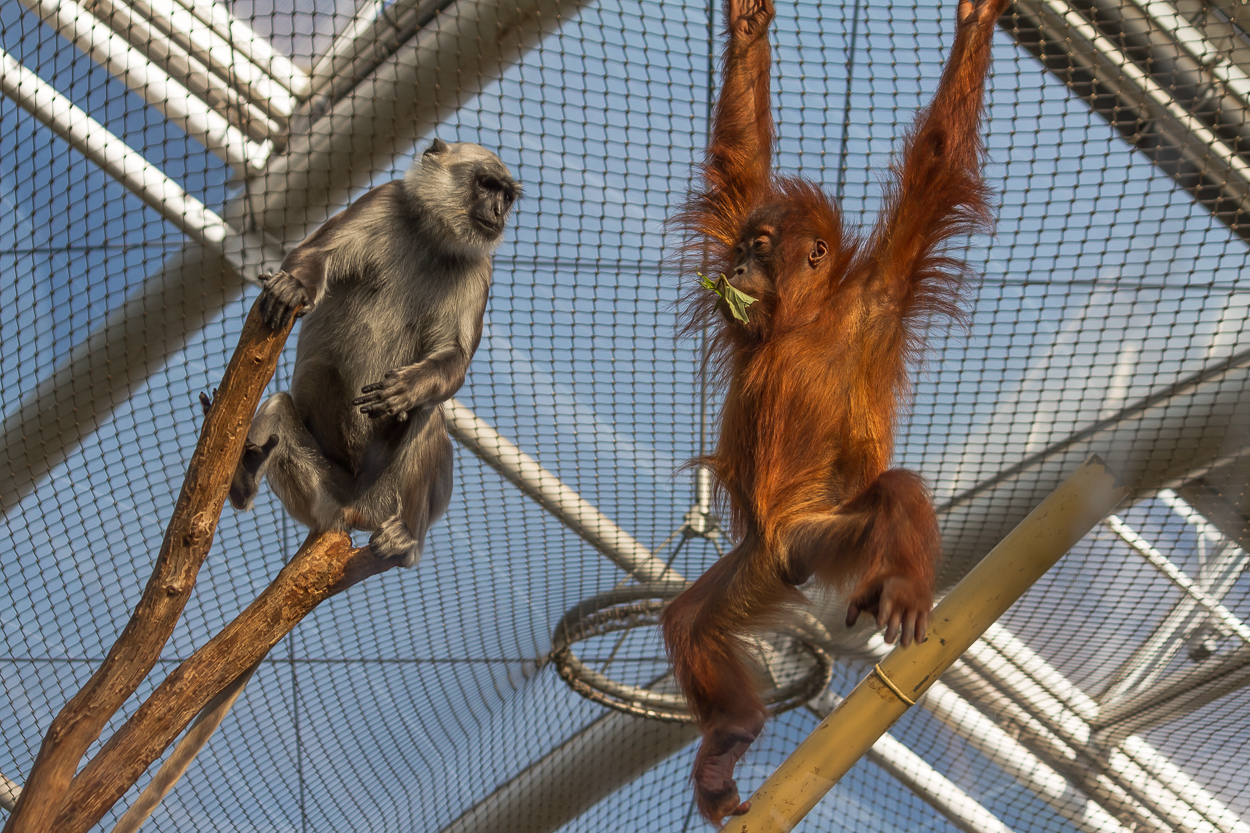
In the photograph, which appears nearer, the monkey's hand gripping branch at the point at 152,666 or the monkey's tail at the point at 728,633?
the monkey's hand gripping branch at the point at 152,666

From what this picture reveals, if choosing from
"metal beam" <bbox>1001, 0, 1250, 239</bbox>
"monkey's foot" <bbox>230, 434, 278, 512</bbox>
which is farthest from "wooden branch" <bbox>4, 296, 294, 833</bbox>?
"metal beam" <bbox>1001, 0, 1250, 239</bbox>

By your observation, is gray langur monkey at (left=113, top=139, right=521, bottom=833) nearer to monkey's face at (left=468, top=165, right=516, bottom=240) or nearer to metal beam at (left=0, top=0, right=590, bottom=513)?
monkey's face at (left=468, top=165, right=516, bottom=240)

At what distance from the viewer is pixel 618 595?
6.14 metres

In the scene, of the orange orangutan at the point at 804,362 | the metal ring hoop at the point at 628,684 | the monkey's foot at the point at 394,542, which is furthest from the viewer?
the metal ring hoop at the point at 628,684

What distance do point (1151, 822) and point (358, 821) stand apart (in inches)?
186

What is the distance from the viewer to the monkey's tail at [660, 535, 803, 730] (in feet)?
11.1

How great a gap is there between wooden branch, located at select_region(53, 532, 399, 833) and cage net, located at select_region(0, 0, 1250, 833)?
169 cm


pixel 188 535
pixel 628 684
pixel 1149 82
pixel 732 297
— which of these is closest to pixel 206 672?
pixel 188 535

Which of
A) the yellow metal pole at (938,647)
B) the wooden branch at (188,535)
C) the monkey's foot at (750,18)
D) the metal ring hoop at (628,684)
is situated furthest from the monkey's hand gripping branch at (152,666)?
the metal ring hoop at (628,684)

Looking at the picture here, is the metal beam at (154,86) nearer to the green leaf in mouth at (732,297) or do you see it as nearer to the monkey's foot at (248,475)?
the monkey's foot at (248,475)

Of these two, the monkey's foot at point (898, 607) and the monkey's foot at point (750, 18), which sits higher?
the monkey's foot at point (750, 18)

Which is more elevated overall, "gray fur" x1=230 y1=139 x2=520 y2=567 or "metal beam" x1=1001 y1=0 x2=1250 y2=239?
"metal beam" x1=1001 y1=0 x2=1250 y2=239

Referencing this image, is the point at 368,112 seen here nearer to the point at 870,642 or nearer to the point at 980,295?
the point at 980,295

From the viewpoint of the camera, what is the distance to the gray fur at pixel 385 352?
4.18 metres
